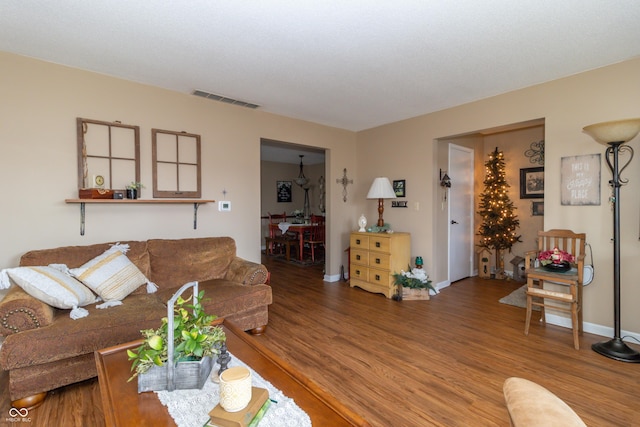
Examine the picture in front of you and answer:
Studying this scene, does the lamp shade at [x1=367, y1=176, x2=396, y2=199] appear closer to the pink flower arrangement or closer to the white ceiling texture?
the white ceiling texture

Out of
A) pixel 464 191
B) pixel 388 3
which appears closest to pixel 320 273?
pixel 464 191

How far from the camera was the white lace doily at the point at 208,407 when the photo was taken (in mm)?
1089

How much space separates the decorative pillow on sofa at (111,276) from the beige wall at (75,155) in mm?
503

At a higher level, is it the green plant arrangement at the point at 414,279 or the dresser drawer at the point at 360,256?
the dresser drawer at the point at 360,256

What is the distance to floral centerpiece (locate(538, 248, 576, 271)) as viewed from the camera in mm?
2811

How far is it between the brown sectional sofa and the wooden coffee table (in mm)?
500

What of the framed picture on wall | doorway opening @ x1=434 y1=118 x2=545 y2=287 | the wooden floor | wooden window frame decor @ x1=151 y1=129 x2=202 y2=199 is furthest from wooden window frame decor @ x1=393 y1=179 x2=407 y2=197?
the framed picture on wall

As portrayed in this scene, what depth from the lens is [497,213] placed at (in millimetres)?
4973

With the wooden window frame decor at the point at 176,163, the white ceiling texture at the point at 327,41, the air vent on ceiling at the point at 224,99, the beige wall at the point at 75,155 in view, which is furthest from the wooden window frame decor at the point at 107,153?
the air vent on ceiling at the point at 224,99

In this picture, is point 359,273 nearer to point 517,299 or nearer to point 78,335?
point 517,299

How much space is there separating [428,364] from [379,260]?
6.42ft

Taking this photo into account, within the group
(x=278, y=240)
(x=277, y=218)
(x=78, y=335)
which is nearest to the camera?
(x=78, y=335)

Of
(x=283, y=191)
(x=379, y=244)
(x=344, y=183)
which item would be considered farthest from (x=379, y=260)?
(x=283, y=191)

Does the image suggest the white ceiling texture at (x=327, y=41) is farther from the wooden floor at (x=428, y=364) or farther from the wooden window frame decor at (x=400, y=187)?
the wooden floor at (x=428, y=364)
